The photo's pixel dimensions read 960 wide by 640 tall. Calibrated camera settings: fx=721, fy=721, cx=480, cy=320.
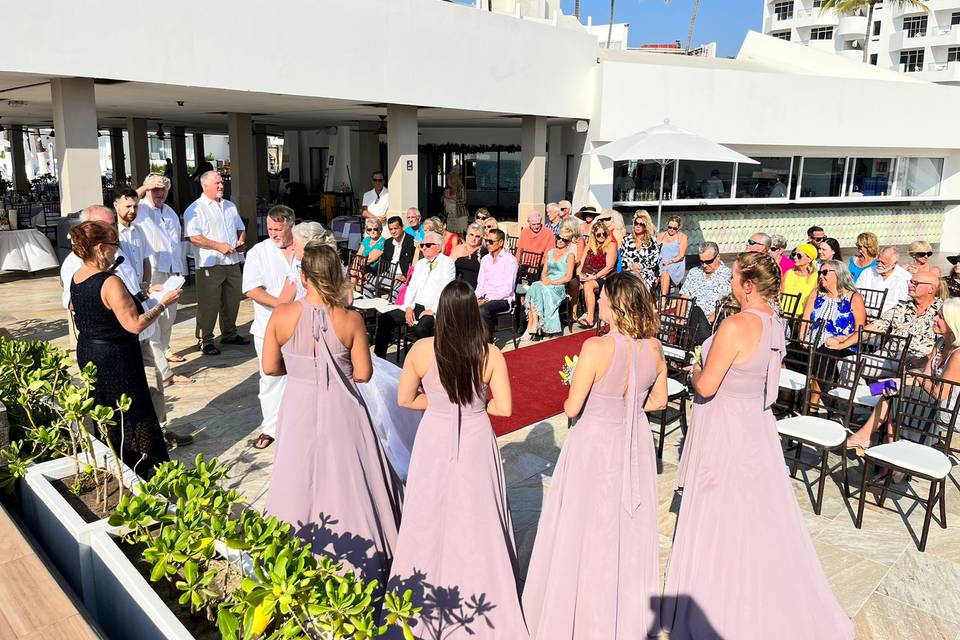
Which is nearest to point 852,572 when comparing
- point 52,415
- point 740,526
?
point 740,526

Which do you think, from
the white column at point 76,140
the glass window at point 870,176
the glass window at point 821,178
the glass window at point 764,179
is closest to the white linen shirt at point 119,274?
the white column at point 76,140

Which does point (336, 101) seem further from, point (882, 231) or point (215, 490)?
point (882, 231)

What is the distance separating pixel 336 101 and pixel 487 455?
9498 millimetres

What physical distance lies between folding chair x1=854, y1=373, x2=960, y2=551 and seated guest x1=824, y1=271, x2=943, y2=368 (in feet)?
1.95

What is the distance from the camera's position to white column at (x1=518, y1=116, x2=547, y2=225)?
14.0m

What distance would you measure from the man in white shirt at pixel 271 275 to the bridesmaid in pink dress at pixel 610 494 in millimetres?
2965

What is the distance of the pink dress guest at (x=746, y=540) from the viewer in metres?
3.34

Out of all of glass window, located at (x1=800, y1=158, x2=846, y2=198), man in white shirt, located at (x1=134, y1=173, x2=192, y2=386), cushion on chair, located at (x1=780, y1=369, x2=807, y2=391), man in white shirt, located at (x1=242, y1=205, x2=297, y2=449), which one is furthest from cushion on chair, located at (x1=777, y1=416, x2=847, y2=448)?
glass window, located at (x1=800, y1=158, x2=846, y2=198)

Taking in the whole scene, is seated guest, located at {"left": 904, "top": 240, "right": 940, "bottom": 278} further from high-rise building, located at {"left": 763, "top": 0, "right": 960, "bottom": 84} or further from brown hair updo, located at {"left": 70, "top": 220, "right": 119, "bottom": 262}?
high-rise building, located at {"left": 763, "top": 0, "right": 960, "bottom": 84}

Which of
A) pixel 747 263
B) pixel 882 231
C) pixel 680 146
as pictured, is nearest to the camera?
pixel 747 263

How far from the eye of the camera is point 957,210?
19.7 m

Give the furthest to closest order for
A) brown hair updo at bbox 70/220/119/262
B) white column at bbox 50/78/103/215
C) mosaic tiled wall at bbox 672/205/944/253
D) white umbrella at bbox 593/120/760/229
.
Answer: mosaic tiled wall at bbox 672/205/944/253
white umbrella at bbox 593/120/760/229
white column at bbox 50/78/103/215
brown hair updo at bbox 70/220/119/262

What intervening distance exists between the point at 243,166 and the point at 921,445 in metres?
13.2

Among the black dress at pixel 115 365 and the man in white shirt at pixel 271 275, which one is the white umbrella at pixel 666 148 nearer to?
the man in white shirt at pixel 271 275
